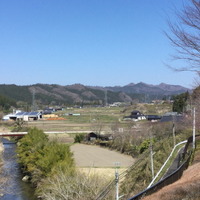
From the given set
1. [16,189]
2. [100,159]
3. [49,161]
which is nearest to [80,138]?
[100,159]

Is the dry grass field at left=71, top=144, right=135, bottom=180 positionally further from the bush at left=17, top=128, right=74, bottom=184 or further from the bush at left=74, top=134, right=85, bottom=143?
the bush at left=74, top=134, right=85, bottom=143

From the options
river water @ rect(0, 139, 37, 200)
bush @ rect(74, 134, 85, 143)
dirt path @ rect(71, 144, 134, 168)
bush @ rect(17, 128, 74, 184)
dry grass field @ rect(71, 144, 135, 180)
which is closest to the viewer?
river water @ rect(0, 139, 37, 200)

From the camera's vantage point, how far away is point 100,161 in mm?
33844

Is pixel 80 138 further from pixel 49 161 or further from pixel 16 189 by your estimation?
pixel 49 161

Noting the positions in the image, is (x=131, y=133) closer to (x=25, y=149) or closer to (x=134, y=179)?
(x=25, y=149)

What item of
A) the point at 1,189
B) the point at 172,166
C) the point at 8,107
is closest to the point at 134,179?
the point at 172,166

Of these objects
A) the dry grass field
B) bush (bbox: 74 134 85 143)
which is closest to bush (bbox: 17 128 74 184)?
the dry grass field

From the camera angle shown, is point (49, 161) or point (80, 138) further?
point (80, 138)

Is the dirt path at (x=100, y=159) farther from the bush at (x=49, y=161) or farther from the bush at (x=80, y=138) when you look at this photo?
the bush at (x=80, y=138)

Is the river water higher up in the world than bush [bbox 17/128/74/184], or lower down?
lower down

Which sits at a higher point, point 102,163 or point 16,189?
point 102,163

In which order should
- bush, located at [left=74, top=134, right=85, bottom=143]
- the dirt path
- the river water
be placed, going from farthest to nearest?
bush, located at [left=74, top=134, right=85, bottom=143] < the dirt path < the river water

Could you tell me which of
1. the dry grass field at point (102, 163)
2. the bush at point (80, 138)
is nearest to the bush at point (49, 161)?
the dry grass field at point (102, 163)

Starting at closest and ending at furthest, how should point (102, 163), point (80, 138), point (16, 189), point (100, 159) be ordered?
point (16, 189) → point (102, 163) → point (100, 159) → point (80, 138)
